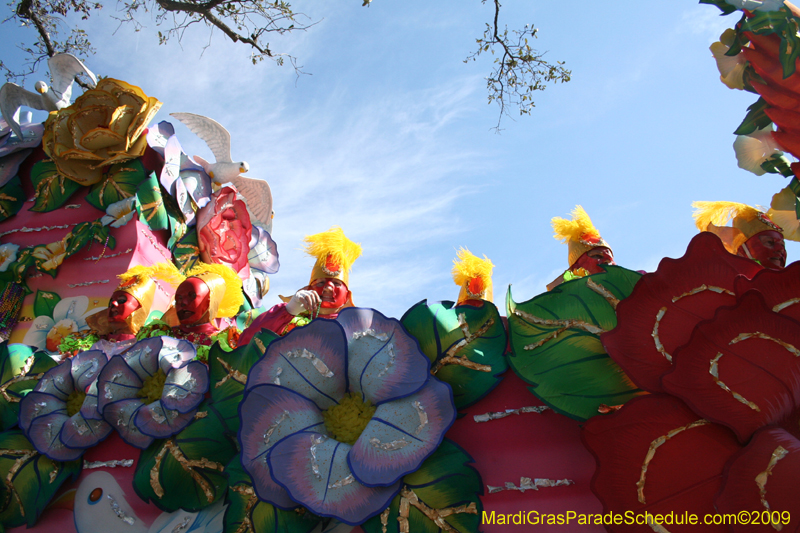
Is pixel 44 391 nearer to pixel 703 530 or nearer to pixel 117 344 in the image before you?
pixel 117 344

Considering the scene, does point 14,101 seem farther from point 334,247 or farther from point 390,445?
point 390,445

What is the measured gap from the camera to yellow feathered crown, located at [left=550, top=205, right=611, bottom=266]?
161 inches

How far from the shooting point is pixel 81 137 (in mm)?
4180

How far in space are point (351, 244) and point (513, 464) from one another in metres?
2.20

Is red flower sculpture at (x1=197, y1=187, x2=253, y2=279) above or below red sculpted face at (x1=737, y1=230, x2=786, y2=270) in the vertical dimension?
above

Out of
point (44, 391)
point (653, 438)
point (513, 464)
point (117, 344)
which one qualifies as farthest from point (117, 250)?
point (653, 438)

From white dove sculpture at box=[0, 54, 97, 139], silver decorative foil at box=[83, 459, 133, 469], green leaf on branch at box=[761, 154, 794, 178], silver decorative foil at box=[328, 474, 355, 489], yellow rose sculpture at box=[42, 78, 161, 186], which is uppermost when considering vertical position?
white dove sculpture at box=[0, 54, 97, 139]

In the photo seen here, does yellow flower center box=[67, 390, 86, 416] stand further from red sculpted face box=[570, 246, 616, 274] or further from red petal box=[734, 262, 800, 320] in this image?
red sculpted face box=[570, 246, 616, 274]

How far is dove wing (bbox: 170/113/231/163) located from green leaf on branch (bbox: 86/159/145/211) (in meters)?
0.82

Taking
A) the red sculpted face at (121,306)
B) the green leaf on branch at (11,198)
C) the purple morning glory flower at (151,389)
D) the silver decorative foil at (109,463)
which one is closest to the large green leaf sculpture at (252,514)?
the purple morning glory flower at (151,389)

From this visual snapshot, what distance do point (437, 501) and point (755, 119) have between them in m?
1.75

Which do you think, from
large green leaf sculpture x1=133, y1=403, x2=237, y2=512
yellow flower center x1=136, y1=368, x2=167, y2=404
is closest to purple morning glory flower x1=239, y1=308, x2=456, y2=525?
large green leaf sculpture x1=133, y1=403, x2=237, y2=512

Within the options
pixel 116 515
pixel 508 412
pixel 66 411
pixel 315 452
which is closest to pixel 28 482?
pixel 66 411

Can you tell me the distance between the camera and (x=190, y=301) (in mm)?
3041
